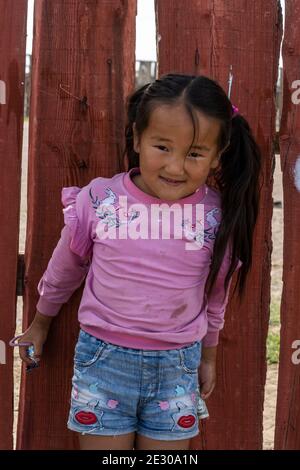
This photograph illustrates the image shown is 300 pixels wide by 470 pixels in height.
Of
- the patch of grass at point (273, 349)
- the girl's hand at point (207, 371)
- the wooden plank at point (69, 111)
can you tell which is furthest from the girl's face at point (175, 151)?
the patch of grass at point (273, 349)

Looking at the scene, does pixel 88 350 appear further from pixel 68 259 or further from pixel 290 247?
pixel 290 247

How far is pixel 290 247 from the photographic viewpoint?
307cm

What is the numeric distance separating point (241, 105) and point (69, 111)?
615 mm

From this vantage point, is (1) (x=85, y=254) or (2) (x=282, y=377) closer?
(1) (x=85, y=254)

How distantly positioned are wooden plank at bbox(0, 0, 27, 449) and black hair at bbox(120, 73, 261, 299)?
Answer: 1.38 feet

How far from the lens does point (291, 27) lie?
296 cm

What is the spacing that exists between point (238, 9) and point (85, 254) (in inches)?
40.5

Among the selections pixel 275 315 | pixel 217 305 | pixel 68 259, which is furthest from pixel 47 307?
pixel 275 315

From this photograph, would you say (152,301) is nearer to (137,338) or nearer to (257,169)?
(137,338)

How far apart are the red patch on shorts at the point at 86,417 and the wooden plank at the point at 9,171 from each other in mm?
533

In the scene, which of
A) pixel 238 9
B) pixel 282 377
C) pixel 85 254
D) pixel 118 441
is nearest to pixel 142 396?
pixel 118 441

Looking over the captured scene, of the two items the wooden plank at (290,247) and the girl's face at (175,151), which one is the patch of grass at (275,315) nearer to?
the wooden plank at (290,247)
